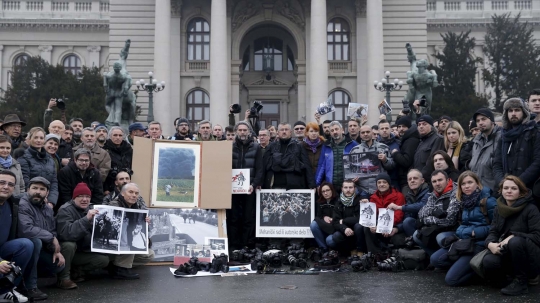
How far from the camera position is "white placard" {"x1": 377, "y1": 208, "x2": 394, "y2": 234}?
454 inches

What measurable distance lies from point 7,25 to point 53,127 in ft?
170

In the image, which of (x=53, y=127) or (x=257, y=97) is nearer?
(x=53, y=127)

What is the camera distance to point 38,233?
29.7ft

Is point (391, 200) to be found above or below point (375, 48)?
below

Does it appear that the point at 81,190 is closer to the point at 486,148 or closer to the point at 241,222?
the point at 241,222

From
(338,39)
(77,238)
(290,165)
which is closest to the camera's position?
(77,238)

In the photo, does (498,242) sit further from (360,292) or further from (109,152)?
(109,152)

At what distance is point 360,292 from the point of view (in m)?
9.02

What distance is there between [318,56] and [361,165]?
92.2 ft

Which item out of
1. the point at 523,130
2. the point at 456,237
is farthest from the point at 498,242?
the point at 523,130

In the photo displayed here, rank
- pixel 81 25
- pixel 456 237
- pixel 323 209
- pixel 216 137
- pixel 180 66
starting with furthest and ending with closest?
pixel 81 25 → pixel 180 66 → pixel 216 137 → pixel 323 209 → pixel 456 237

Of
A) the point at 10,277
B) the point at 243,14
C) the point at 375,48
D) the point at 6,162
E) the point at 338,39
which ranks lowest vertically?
the point at 10,277

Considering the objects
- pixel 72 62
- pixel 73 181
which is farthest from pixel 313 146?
pixel 72 62

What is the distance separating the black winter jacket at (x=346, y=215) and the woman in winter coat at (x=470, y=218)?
2.47 m
